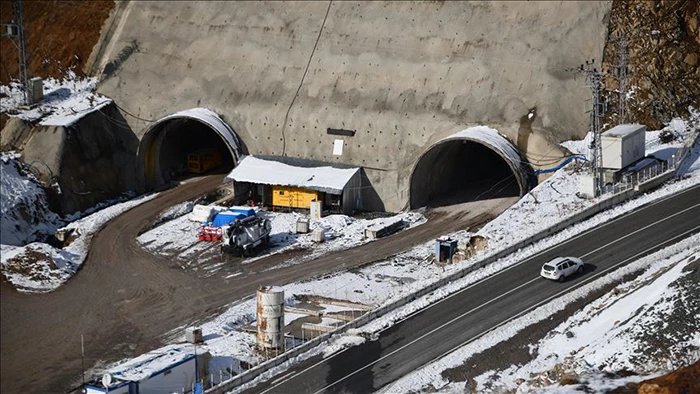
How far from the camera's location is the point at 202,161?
246ft

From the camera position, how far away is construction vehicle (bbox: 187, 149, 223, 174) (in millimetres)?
74812

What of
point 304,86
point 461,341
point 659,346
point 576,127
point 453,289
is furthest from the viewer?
point 304,86

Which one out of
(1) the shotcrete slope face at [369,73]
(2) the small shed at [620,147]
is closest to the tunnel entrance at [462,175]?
(1) the shotcrete slope face at [369,73]

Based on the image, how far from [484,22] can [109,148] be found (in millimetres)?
22994

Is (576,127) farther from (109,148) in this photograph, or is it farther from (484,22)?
(109,148)

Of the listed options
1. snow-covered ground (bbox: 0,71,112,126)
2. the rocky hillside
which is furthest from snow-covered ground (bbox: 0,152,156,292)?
the rocky hillside

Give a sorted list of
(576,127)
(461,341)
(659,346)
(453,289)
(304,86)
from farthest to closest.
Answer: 1. (304,86)
2. (576,127)
3. (453,289)
4. (461,341)
5. (659,346)

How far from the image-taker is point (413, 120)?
68125mm

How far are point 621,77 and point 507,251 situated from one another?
1473 cm

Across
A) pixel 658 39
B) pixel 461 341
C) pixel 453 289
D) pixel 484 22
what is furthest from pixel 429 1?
pixel 461 341

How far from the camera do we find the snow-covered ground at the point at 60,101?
71.9m

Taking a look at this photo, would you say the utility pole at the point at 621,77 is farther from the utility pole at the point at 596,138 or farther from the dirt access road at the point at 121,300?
the dirt access road at the point at 121,300

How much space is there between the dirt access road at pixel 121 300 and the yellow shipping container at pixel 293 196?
6.64m

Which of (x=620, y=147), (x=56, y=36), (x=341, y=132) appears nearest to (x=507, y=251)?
(x=620, y=147)
